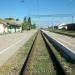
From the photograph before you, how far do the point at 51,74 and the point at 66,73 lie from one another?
70cm

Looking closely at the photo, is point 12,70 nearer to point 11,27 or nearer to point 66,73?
point 66,73

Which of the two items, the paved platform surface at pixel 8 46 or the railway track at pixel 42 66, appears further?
the paved platform surface at pixel 8 46

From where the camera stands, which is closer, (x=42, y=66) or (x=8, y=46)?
(x=42, y=66)

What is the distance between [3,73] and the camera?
11156 millimetres

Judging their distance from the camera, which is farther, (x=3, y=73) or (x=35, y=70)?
(x=35, y=70)

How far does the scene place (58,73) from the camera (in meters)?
11.0

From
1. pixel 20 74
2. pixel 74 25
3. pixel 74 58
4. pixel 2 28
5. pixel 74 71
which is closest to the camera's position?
pixel 20 74

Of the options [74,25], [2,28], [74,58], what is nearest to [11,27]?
[2,28]

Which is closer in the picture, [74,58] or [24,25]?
[74,58]

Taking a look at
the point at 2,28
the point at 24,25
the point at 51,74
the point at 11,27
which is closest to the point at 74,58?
the point at 51,74

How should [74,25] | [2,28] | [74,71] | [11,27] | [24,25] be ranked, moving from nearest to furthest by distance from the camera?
[74,71], [2,28], [11,27], [74,25], [24,25]

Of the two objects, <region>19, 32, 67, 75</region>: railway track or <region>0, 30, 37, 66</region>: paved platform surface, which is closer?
<region>19, 32, 67, 75</region>: railway track

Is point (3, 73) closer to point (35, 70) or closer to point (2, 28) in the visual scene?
point (35, 70)

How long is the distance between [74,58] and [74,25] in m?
85.2
